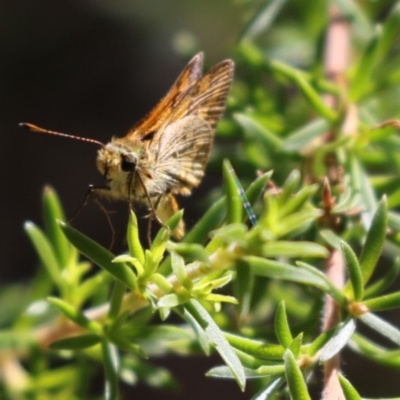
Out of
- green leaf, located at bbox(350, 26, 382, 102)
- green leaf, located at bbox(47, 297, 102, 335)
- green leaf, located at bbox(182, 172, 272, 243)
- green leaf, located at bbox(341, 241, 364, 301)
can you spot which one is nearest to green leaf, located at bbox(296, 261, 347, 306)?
green leaf, located at bbox(341, 241, 364, 301)

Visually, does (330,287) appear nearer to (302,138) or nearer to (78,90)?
(302,138)

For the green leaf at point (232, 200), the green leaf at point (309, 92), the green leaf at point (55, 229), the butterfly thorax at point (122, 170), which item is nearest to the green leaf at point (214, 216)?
the green leaf at point (232, 200)

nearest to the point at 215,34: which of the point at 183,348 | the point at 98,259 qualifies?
the point at 183,348

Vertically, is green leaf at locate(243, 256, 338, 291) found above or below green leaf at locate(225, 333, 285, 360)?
above

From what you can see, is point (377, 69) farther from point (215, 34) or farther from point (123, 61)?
point (123, 61)

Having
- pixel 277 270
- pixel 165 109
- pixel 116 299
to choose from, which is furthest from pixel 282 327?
pixel 165 109

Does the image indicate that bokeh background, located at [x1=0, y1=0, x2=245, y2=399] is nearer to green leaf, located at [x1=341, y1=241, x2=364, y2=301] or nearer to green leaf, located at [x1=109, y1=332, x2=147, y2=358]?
green leaf, located at [x1=109, y1=332, x2=147, y2=358]
